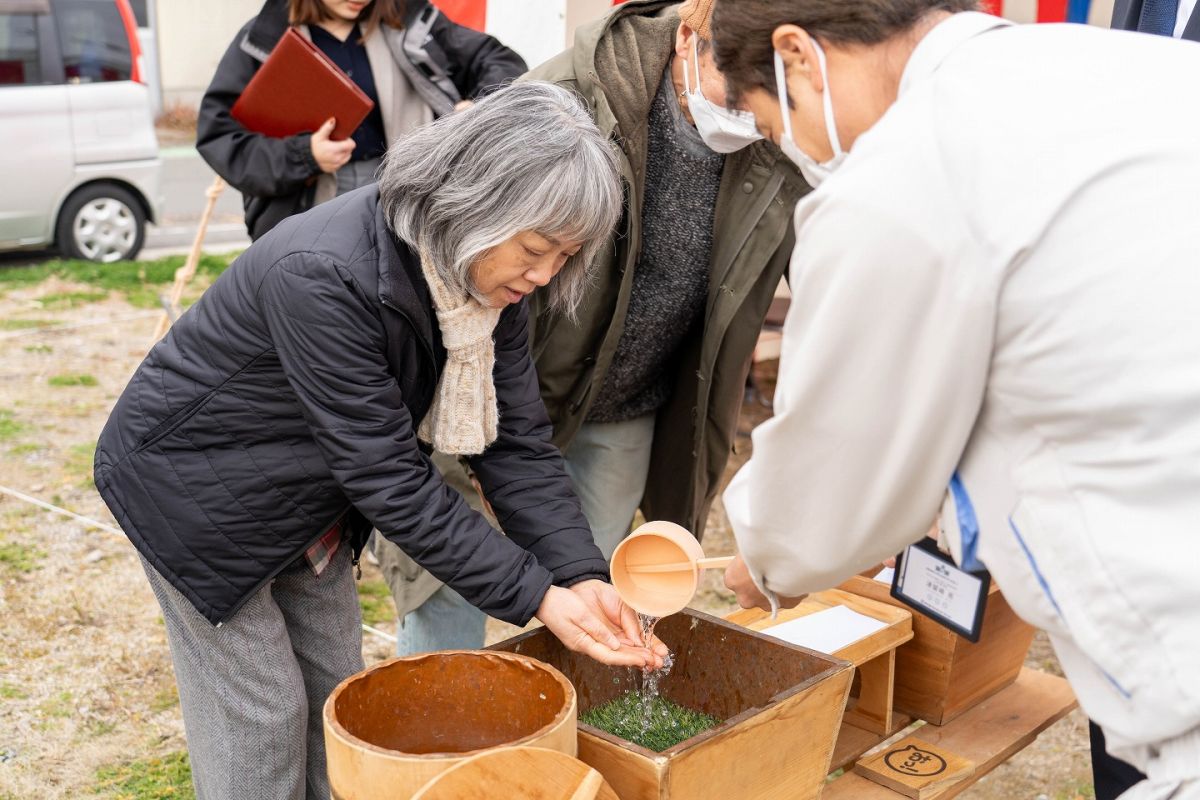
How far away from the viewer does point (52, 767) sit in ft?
9.41

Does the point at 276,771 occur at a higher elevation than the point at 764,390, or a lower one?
higher

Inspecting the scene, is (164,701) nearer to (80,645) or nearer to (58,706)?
(58,706)

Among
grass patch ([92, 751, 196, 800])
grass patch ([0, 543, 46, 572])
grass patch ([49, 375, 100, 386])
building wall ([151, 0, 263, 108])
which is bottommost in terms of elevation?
building wall ([151, 0, 263, 108])

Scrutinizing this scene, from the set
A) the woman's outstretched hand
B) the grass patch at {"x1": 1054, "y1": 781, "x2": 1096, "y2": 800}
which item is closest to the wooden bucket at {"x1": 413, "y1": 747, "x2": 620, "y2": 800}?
the woman's outstretched hand

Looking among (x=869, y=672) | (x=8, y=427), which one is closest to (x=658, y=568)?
(x=869, y=672)

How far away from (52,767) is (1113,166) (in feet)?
8.97

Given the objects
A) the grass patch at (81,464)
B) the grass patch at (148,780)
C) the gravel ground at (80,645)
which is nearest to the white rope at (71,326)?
the gravel ground at (80,645)

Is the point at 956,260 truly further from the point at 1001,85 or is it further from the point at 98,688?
the point at 98,688

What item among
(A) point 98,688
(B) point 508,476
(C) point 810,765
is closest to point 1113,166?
(C) point 810,765

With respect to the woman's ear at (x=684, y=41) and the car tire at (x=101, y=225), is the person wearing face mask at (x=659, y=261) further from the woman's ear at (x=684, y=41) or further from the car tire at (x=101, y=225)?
the car tire at (x=101, y=225)

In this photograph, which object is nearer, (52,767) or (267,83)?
(52,767)

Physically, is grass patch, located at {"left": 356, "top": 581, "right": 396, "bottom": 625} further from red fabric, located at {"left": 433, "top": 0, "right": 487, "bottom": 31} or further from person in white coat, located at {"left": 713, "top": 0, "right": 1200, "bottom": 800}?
person in white coat, located at {"left": 713, "top": 0, "right": 1200, "bottom": 800}

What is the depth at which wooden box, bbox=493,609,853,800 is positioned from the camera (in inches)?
58.2

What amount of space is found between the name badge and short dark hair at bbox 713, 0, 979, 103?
3.02 feet
